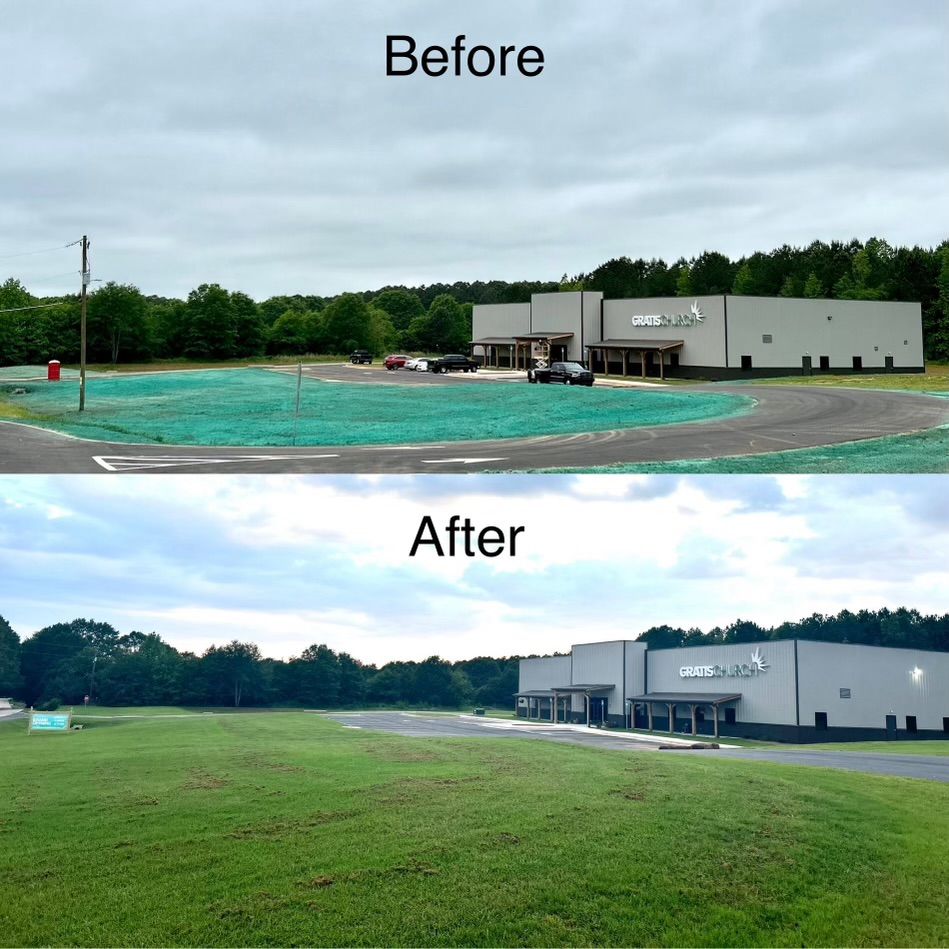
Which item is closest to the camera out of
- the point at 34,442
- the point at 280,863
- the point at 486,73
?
the point at 486,73

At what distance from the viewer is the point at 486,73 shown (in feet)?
38.6

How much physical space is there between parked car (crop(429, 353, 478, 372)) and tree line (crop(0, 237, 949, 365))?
7251 millimetres

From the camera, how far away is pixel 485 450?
982 inches

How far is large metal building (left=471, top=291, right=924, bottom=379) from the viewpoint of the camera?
2331 inches

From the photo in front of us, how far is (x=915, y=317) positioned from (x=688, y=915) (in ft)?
198

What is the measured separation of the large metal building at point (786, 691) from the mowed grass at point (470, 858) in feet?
99.3

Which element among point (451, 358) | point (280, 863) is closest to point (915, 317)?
point (451, 358)

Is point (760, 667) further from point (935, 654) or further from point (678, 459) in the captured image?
point (678, 459)

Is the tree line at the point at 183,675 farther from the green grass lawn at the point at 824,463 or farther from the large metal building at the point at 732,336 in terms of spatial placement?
the green grass lawn at the point at 824,463

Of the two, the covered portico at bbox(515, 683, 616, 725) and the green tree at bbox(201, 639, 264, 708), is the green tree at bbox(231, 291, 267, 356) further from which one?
the covered portico at bbox(515, 683, 616, 725)

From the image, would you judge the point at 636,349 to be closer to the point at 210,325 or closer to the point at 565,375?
the point at 565,375

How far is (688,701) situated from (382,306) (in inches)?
2820

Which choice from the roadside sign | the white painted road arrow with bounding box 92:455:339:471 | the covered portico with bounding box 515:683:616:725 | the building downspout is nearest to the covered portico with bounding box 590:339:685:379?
the building downspout

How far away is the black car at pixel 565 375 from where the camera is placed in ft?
170
